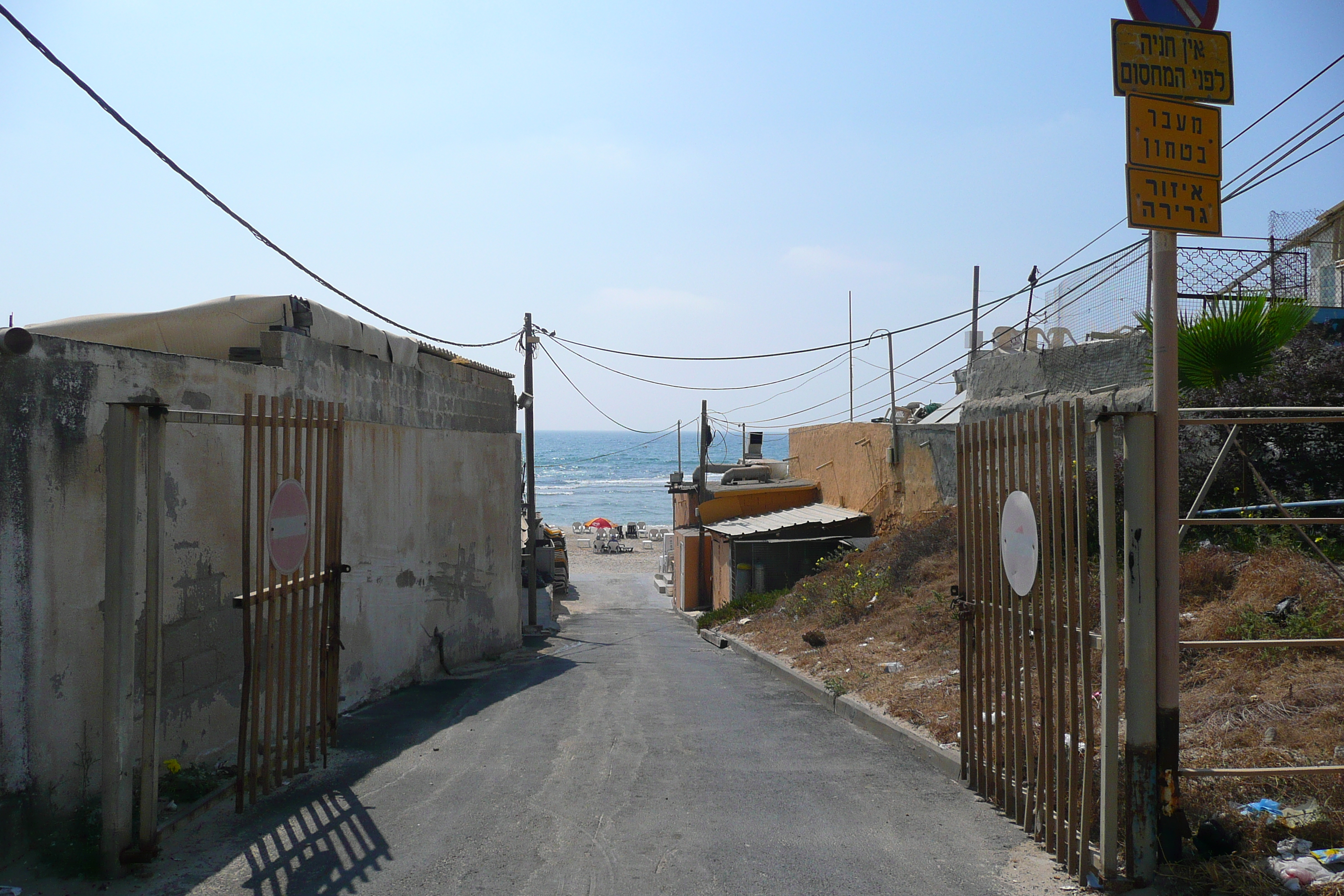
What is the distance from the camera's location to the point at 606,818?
5074 mm

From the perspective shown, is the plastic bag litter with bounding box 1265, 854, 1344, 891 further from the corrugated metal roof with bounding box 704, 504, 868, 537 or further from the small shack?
the corrugated metal roof with bounding box 704, 504, 868, 537

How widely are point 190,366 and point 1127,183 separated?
18.8ft

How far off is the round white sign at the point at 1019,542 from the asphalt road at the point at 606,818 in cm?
139

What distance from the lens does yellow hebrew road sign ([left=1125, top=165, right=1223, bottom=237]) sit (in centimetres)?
433

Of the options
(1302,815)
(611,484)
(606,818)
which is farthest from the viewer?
(611,484)

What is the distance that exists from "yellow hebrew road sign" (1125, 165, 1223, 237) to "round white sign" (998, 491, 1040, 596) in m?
1.51

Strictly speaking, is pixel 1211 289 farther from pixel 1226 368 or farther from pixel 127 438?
pixel 127 438

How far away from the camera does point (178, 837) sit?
478cm

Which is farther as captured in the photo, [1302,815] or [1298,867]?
[1302,815]

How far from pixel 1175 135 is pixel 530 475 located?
19039 millimetres

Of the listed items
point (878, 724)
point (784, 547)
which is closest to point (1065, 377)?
point (878, 724)

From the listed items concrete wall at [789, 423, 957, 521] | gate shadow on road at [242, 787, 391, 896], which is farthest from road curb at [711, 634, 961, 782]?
concrete wall at [789, 423, 957, 521]

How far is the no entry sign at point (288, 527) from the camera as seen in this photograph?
534 cm

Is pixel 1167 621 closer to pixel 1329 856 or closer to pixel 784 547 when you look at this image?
pixel 1329 856
